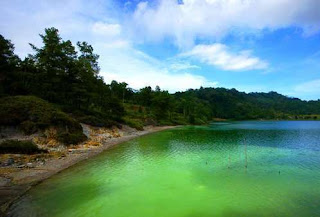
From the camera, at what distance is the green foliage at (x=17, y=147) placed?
83.8ft

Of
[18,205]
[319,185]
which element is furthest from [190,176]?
[18,205]

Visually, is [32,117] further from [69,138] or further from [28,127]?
[69,138]

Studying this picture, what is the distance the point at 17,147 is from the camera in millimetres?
26188

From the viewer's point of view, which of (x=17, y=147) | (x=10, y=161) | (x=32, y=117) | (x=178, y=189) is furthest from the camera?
(x=32, y=117)

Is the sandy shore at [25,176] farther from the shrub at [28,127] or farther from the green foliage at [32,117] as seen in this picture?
the shrub at [28,127]

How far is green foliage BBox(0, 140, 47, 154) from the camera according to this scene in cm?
2555

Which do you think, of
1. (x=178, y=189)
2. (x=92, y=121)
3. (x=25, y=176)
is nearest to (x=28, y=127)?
(x=25, y=176)

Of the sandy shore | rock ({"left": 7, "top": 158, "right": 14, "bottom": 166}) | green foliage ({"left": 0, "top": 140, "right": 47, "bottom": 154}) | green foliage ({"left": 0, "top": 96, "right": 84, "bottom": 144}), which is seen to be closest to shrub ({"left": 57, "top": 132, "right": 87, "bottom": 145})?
green foliage ({"left": 0, "top": 96, "right": 84, "bottom": 144})

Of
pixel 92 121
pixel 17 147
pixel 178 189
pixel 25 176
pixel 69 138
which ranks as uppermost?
pixel 92 121

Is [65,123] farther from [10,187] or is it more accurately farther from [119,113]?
[119,113]

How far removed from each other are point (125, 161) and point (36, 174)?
36.7ft

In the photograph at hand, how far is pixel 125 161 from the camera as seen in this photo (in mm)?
29109

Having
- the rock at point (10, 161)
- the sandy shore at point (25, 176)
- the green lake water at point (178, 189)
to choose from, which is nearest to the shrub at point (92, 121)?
the sandy shore at point (25, 176)

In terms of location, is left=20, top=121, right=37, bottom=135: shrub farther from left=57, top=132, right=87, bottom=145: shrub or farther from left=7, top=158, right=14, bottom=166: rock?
left=7, top=158, right=14, bottom=166: rock
